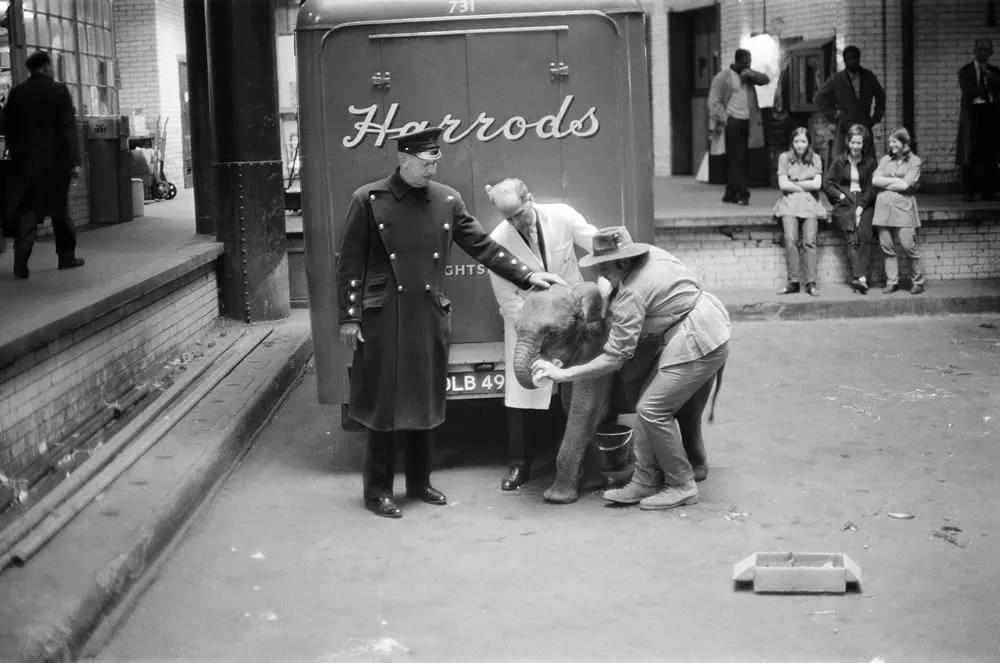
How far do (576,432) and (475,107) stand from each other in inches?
82.8

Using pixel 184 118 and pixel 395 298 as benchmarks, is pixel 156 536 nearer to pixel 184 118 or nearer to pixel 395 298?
pixel 395 298

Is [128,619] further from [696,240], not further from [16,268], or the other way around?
[696,240]

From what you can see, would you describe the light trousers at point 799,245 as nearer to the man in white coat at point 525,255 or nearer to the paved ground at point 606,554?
the paved ground at point 606,554

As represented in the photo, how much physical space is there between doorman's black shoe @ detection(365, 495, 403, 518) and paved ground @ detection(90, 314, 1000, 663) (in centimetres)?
9

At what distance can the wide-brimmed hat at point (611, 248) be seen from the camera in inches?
304

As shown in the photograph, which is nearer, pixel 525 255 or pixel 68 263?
pixel 525 255

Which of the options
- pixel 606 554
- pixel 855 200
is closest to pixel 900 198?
pixel 855 200

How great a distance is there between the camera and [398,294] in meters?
8.00

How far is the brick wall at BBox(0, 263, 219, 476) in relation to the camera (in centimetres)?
797

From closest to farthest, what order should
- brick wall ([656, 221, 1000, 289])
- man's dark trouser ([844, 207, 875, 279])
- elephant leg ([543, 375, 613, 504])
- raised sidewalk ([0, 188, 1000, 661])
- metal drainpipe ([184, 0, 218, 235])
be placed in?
raised sidewalk ([0, 188, 1000, 661]) → elephant leg ([543, 375, 613, 504]) → metal drainpipe ([184, 0, 218, 235]) → man's dark trouser ([844, 207, 875, 279]) → brick wall ([656, 221, 1000, 289])

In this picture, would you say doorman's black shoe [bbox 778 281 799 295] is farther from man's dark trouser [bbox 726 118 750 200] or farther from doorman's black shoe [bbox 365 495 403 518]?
doorman's black shoe [bbox 365 495 403 518]

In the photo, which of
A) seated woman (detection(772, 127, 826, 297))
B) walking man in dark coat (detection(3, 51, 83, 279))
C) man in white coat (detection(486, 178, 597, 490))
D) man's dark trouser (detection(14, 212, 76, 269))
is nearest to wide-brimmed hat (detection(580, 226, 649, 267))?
man in white coat (detection(486, 178, 597, 490))

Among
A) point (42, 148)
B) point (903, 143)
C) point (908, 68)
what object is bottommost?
point (903, 143)

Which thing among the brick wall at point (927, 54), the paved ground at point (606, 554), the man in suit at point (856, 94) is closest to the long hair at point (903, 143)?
the man in suit at point (856, 94)
